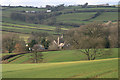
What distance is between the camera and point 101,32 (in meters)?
48.5

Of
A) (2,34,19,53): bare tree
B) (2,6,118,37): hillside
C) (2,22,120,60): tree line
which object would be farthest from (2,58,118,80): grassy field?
(2,6,118,37): hillside

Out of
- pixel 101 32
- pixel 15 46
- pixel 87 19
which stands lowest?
pixel 15 46

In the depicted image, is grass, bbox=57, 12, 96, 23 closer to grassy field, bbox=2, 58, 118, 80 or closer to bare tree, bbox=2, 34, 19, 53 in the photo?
bare tree, bbox=2, 34, 19, 53

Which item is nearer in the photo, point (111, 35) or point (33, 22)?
point (111, 35)

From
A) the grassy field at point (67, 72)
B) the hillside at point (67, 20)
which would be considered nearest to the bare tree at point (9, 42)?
the hillside at point (67, 20)

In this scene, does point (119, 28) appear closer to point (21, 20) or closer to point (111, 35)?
point (111, 35)

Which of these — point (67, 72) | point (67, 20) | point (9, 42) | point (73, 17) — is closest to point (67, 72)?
point (67, 72)

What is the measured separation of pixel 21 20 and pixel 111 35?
65322 millimetres

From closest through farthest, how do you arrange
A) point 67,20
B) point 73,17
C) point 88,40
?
point 88,40 → point 67,20 → point 73,17

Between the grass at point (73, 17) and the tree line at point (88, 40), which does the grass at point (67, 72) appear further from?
the grass at point (73, 17)

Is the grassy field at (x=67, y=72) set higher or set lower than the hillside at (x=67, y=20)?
lower

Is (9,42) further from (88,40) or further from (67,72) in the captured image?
(67,72)

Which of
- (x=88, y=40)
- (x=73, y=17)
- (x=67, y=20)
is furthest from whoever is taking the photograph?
(x=73, y=17)

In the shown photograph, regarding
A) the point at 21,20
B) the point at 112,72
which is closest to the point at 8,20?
the point at 21,20
